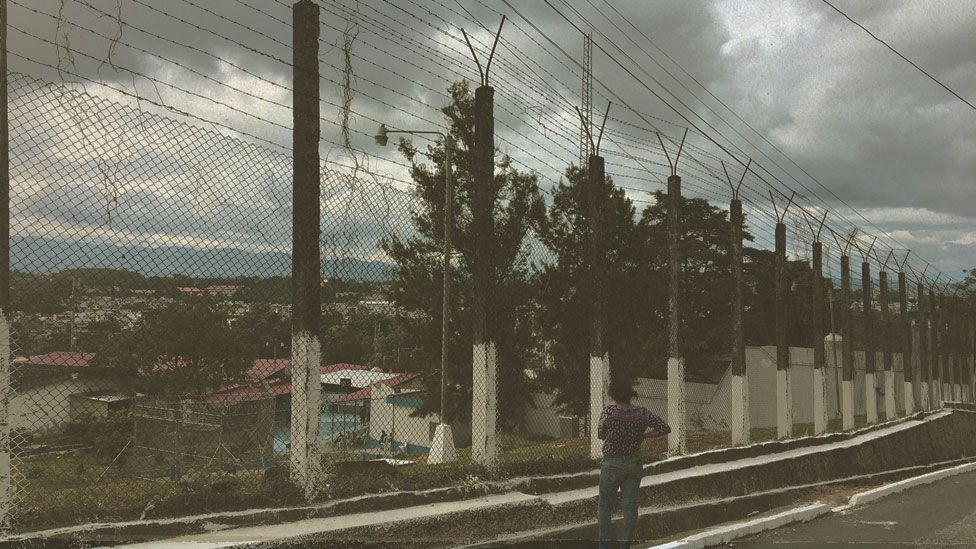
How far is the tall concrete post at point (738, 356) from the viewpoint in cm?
1570

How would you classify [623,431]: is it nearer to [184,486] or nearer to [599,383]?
[184,486]

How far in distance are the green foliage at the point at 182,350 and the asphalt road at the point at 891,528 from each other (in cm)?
538

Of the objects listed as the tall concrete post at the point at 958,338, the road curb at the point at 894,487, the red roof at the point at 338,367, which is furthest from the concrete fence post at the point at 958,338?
the red roof at the point at 338,367

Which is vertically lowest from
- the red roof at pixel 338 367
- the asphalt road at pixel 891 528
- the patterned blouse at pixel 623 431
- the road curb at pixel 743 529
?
the asphalt road at pixel 891 528

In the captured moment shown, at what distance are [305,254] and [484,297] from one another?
2.32 meters

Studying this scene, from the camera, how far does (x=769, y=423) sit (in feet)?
94.5

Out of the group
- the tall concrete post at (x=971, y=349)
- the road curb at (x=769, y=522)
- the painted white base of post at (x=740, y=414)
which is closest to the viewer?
the road curb at (x=769, y=522)

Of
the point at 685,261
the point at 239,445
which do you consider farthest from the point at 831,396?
the point at 239,445

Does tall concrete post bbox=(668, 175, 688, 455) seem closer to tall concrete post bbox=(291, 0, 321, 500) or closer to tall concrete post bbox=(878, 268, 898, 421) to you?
tall concrete post bbox=(291, 0, 321, 500)

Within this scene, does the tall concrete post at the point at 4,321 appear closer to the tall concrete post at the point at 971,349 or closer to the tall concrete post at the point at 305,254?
the tall concrete post at the point at 305,254

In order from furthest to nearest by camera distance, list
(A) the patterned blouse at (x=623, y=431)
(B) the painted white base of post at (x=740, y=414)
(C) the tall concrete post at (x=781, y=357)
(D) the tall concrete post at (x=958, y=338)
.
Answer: (D) the tall concrete post at (x=958, y=338) → (C) the tall concrete post at (x=781, y=357) → (B) the painted white base of post at (x=740, y=414) → (A) the patterned blouse at (x=623, y=431)

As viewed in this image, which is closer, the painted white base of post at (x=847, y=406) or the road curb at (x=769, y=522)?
the road curb at (x=769, y=522)

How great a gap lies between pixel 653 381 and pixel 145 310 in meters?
23.2

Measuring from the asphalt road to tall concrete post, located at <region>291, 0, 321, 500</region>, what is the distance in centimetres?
433
